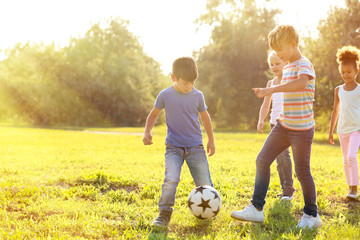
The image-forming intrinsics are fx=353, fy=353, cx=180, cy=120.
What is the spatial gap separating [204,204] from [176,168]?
0.53 metres

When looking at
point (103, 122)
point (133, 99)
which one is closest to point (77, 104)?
point (103, 122)

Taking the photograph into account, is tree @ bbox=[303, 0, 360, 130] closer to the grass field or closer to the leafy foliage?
the grass field

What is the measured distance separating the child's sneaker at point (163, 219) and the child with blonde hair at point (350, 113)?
9.92ft

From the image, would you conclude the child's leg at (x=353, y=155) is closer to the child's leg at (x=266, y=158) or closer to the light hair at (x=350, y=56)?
the light hair at (x=350, y=56)

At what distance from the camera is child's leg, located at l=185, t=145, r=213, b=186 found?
14.2ft

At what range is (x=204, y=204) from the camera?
4.05 meters

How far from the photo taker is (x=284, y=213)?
4496 millimetres

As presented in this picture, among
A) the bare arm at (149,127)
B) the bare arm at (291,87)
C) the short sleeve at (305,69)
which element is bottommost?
the bare arm at (149,127)

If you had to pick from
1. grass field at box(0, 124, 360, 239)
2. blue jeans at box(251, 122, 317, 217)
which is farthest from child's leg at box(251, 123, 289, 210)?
grass field at box(0, 124, 360, 239)

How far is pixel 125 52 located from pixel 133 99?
25.1ft

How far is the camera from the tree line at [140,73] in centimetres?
1853

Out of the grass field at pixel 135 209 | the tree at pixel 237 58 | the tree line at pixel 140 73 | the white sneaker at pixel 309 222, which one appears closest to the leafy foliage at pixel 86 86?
the tree line at pixel 140 73

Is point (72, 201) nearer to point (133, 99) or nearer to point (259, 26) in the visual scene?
point (259, 26)

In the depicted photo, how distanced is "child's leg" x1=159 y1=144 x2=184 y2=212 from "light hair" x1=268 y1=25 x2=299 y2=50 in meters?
1.65
